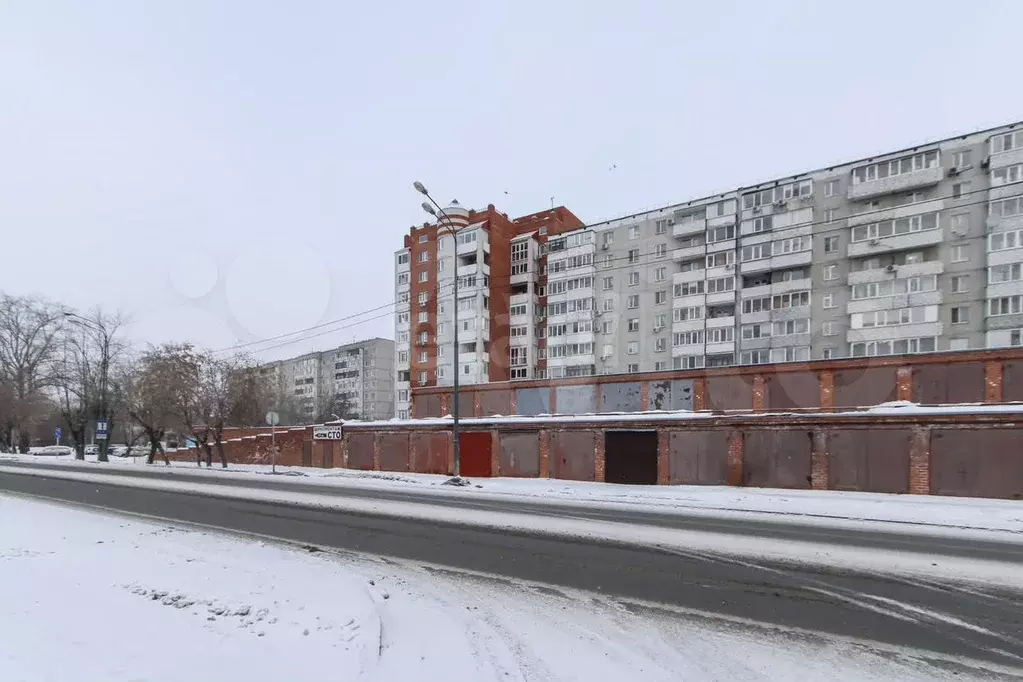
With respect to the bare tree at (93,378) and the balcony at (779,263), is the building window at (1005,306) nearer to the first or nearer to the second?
the balcony at (779,263)

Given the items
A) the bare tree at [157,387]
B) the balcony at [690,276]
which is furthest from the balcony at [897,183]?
the bare tree at [157,387]

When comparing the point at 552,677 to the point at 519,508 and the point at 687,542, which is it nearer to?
the point at 687,542

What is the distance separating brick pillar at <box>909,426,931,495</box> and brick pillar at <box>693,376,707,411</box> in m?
9.91

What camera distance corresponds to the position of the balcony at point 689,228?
4860 centimetres

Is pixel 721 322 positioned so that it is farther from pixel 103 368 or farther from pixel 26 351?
pixel 26 351

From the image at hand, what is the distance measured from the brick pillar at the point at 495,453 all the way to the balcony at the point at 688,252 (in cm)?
3067

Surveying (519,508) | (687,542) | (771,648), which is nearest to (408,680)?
(771,648)

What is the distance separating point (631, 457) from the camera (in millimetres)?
23250

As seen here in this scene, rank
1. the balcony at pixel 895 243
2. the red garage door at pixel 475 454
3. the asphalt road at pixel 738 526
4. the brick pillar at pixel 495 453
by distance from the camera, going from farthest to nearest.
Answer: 1. the balcony at pixel 895 243
2. the red garage door at pixel 475 454
3. the brick pillar at pixel 495 453
4. the asphalt road at pixel 738 526

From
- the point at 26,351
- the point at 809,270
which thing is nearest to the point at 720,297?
the point at 809,270

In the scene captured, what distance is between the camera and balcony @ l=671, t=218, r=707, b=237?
159 ft

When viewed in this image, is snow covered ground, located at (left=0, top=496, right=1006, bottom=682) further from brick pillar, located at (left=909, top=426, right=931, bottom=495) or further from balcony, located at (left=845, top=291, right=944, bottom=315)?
balcony, located at (left=845, top=291, right=944, bottom=315)

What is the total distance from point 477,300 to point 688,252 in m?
23.0

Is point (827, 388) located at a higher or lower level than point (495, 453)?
higher
